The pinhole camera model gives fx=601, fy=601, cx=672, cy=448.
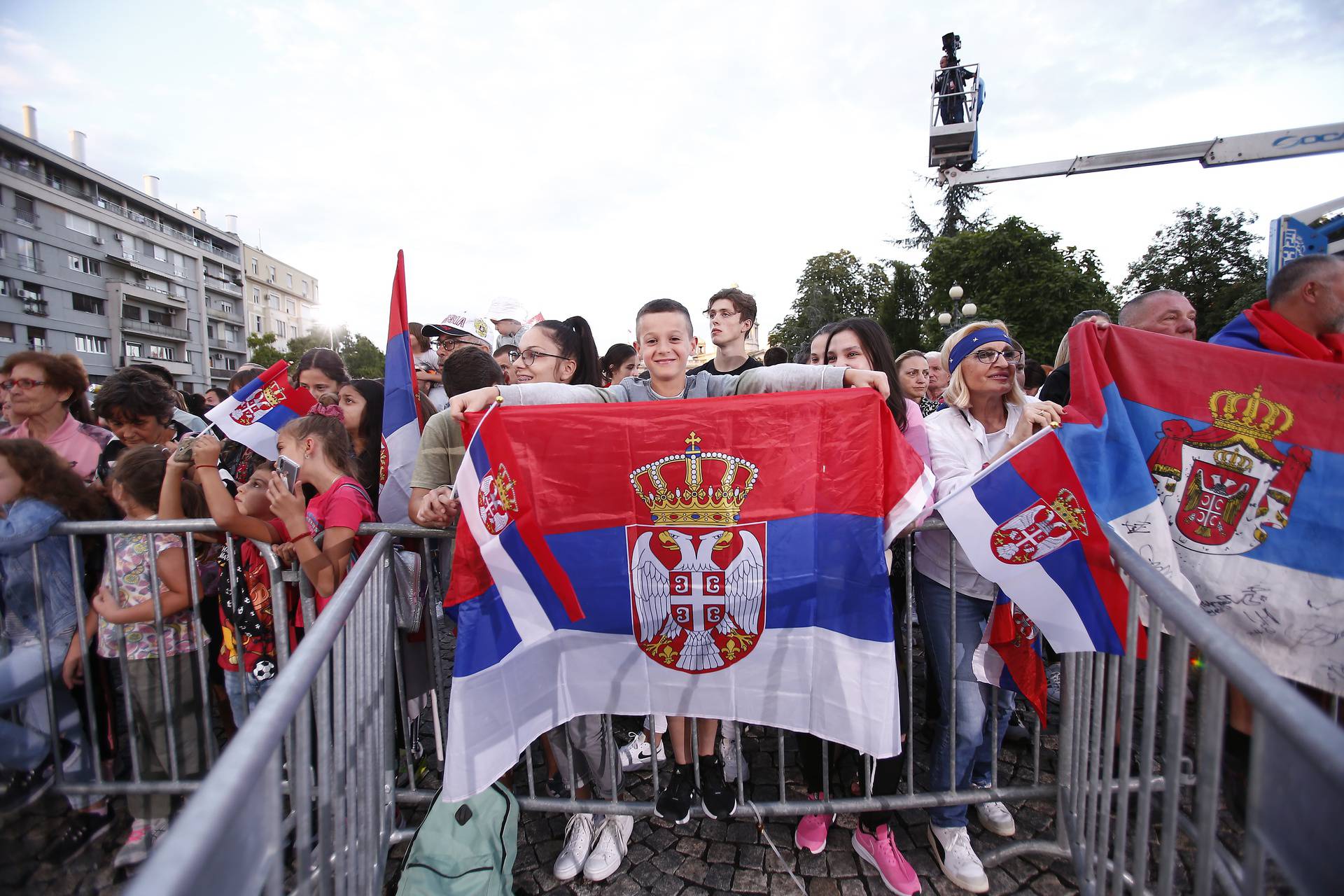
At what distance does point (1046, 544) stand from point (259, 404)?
4.53 m

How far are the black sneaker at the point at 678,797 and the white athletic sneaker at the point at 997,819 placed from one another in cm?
132

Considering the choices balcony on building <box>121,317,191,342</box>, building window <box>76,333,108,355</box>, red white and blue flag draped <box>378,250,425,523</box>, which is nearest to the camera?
red white and blue flag draped <box>378,250,425,523</box>

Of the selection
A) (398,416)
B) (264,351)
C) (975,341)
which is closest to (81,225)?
(264,351)

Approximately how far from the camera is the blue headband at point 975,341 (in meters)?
2.92

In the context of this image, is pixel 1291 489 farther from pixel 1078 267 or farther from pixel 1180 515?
pixel 1078 267

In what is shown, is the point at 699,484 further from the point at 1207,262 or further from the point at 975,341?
the point at 1207,262

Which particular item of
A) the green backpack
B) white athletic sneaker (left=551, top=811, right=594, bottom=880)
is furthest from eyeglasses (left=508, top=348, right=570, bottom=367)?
white athletic sneaker (left=551, top=811, right=594, bottom=880)

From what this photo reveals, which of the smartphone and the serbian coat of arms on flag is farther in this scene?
the smartphone

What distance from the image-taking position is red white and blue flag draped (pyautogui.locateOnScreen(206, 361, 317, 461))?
12.6 ft

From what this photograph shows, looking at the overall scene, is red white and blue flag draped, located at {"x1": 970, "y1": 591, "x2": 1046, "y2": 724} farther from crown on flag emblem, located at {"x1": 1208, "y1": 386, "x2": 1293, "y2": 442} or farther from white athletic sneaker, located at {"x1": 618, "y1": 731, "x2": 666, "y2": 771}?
white athletic sneaker, located at {"x1": 618, "y1": 731, "x2": 666, "y2": 771}

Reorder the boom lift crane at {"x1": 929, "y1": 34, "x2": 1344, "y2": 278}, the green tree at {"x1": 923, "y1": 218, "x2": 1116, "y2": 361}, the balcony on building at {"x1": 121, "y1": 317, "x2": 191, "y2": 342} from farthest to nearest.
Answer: the balcony on building at {"x1": 121, "y1": 317, "x2": 191, "y2": 342}, the green tree at {"x1": 923, "y1": 218, "x2": 1116, "y2": 361}, the boom lift crane at {"x1": 929, "y1": 34, "x2": 1344, "y2": 278}

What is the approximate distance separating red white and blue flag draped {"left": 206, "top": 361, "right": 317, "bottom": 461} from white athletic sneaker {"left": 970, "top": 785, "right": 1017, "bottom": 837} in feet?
14.5

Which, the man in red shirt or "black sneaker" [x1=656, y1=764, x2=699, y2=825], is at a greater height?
the man in red shirt

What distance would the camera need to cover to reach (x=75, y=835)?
9.87ft
